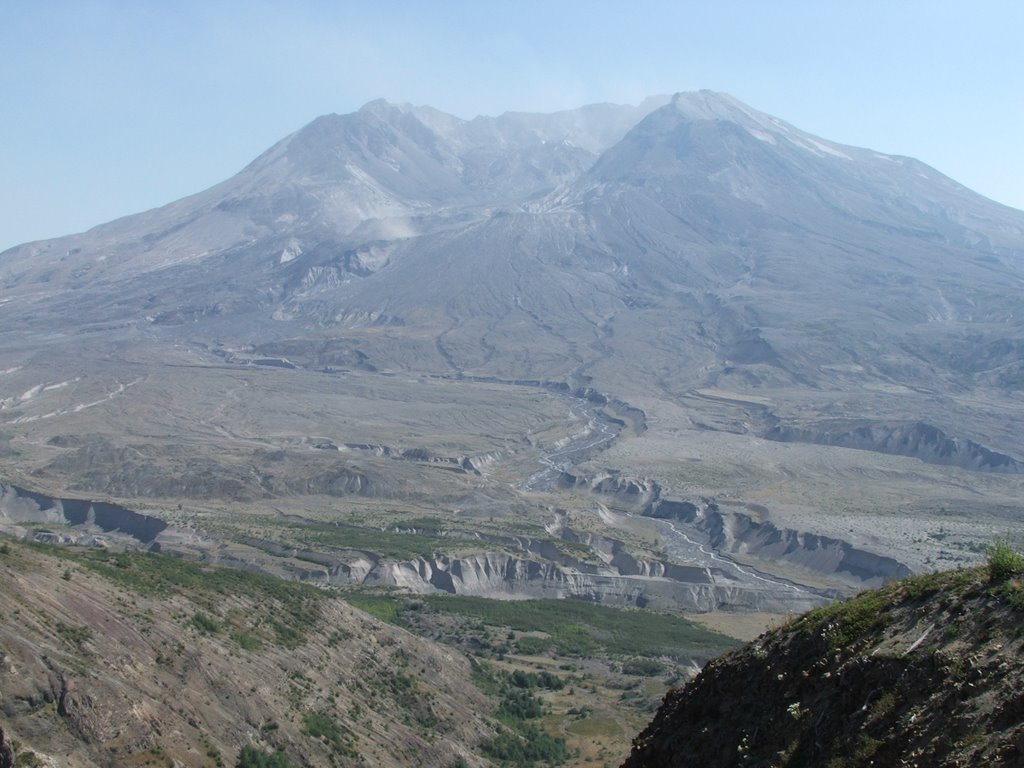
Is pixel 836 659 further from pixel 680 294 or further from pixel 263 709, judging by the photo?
pixel 680 294

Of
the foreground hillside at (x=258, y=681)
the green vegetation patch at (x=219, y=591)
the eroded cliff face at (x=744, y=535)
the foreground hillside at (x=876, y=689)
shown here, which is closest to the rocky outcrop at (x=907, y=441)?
the eroded cliff face at (x=744, y=535)

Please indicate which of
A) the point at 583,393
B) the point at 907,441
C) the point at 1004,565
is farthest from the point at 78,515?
the point at 907,441

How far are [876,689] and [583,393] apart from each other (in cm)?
12104

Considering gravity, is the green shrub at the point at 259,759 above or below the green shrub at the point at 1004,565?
below

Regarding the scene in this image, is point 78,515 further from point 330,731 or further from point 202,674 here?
point 330,731

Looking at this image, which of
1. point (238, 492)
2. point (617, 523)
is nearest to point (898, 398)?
point (617, 523)

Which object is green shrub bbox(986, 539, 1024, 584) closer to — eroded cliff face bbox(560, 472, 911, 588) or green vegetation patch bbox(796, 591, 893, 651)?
green vegetation patch bbox(796, 591, 893, 651)

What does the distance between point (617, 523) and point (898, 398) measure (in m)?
57.3

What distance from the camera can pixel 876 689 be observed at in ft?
32.2

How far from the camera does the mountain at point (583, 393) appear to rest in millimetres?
74938

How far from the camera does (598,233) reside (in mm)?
196500

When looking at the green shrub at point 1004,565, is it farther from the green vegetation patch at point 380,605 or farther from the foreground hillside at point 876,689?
the green vegetation patch at point 380,605

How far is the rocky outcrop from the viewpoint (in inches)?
3878

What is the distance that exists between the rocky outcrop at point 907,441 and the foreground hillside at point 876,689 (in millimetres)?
92235
